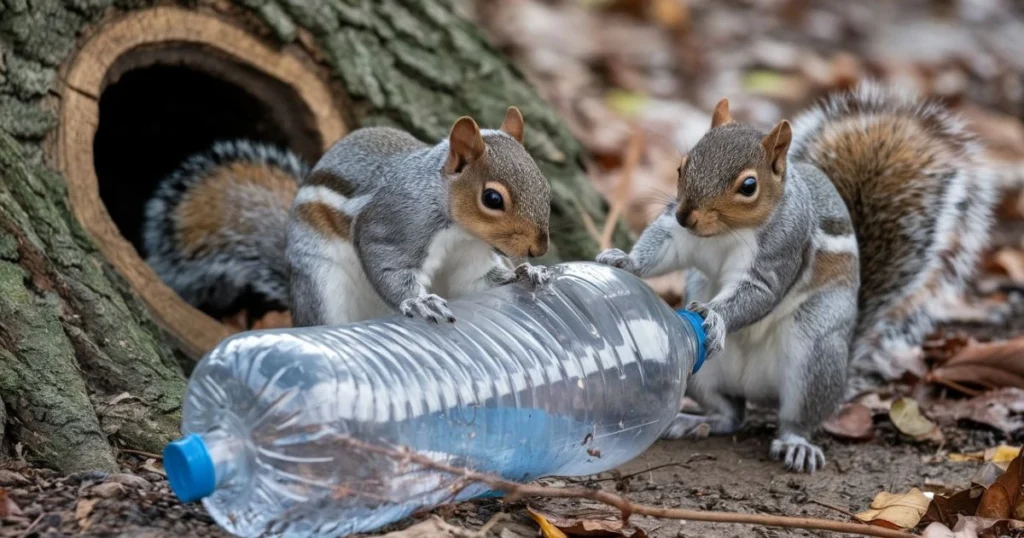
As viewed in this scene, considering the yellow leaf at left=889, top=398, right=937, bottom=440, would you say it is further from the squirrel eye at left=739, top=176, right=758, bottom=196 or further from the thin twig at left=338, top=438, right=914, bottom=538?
the thin twig at left=338, top=438, right=914, bottom=538

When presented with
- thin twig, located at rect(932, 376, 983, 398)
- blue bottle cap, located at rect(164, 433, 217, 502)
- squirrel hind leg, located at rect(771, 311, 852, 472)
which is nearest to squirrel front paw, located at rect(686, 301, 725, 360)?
squirrel hind leg, located at rect(771, 311, 852, 472)

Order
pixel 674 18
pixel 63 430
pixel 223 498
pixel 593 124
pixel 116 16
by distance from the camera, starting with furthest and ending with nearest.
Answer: pixel 674 18 < pixel 593 124 < pixel 116 16 < pixel 63 430 < pixel 223 498

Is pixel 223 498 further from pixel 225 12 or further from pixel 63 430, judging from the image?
pixel 225 12

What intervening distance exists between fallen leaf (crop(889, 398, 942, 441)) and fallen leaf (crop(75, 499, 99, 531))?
7.01 ft

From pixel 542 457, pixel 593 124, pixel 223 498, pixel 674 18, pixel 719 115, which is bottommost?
pixel 223 498

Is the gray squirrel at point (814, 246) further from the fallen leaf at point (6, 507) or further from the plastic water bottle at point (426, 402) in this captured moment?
the fallen leaf at point (6, 507)

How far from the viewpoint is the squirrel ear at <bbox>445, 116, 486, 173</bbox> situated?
2.52 meters

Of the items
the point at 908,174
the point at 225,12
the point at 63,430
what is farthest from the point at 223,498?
the point at 908,174

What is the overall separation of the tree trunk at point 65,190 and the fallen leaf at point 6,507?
22 centimetres

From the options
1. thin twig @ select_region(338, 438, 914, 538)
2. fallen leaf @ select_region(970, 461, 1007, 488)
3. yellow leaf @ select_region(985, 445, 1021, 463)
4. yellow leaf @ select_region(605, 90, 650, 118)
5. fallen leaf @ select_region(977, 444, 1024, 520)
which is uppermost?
yellow leaf @ select_region(605, 90, 650, 118)

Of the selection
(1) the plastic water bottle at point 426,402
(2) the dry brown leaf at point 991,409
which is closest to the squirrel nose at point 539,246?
(1) the plastic water bottle at point 426,402

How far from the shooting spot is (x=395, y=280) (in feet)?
8.70

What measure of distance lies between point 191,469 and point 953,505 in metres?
1.61

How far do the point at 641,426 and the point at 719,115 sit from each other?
80 cm
